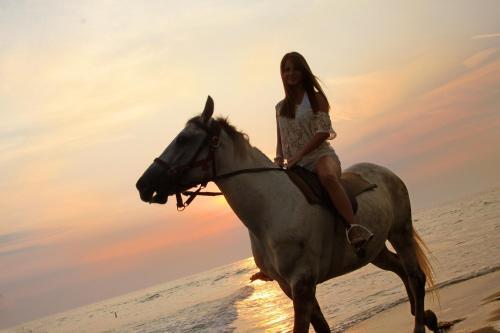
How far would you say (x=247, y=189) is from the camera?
15.3 feet

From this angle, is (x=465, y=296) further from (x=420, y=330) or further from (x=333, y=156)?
(x=333, y=156)

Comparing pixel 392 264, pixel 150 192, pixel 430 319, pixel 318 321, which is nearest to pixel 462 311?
pixel 430 319

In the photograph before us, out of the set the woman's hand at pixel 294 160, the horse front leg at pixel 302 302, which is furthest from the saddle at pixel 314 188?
the horse front leg at pixel 302 302

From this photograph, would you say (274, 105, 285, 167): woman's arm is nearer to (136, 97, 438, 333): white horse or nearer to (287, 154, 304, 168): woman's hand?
(287, 154, 304, 168): woman's hand

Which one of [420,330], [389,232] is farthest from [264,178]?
[420,330]

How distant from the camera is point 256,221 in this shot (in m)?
4.63

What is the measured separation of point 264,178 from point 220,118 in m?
0.67

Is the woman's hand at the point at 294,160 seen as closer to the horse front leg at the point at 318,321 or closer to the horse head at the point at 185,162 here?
the horse head at the point at 185,162

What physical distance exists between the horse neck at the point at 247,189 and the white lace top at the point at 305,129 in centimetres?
66

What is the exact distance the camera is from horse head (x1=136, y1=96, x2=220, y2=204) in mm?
4395

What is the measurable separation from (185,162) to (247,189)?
59cm

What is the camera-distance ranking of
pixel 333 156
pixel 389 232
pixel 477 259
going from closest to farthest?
pixel 333 156
pixel 389 232
pixel 477 259

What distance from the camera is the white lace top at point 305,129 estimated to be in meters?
5.17

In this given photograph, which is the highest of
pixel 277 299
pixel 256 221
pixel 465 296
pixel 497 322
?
pixel 256 221
